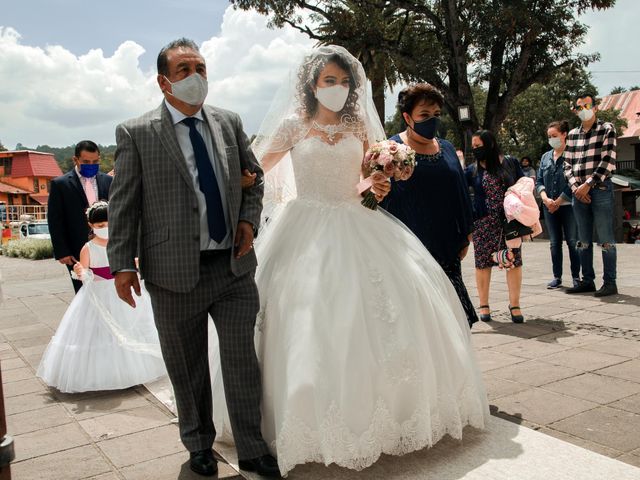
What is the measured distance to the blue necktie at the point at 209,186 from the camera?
3031 millimetres

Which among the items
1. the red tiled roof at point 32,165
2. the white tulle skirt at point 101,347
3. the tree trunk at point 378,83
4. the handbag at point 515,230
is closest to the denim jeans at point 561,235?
the handbag at point 515,230

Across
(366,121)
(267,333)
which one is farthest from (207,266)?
(366,121)

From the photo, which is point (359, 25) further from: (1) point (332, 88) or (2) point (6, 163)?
(2) point (6, 163)

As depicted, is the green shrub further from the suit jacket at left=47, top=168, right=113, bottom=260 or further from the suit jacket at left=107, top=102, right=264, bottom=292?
the suit jacket at left=107, top=102, right=264, bottom=292

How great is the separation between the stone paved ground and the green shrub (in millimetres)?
17087

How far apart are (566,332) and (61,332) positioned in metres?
4.33

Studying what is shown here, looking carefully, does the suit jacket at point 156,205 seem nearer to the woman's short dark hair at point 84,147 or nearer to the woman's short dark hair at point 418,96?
the woman's short dark hair at point 418,96

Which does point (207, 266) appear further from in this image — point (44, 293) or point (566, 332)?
point (44, 293)

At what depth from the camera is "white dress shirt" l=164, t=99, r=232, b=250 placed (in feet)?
9.94

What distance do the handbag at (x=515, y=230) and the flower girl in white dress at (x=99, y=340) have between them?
3.41 metres

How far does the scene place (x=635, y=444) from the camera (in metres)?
3.18

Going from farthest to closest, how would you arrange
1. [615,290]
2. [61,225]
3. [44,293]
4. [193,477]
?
A: [44,293]
[615,290]
[61,225]
[193,477]

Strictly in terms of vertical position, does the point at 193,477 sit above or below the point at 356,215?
below

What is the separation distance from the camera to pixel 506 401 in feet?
13.0
